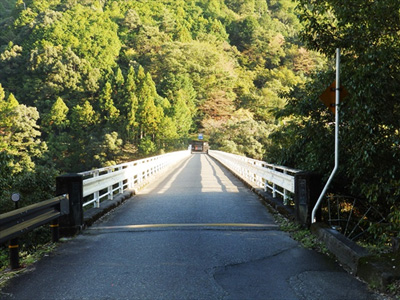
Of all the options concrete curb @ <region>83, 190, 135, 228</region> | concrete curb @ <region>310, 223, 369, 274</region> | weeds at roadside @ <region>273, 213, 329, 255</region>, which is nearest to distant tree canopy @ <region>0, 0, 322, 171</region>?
concrete curb @ <region>83, 190, 135, 228</region>

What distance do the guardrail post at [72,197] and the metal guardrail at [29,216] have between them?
19cm

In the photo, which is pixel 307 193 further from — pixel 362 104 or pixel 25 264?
pixel 25 264

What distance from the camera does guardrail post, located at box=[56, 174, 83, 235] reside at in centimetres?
609

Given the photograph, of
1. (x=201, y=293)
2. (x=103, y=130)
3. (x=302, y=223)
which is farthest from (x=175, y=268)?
(x=103, y=130)

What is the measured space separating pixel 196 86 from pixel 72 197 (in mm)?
98895

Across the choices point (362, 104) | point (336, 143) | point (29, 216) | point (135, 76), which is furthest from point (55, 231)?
point (135, 76)

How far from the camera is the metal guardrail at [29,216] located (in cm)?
423

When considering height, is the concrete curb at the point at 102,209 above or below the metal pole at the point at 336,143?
below

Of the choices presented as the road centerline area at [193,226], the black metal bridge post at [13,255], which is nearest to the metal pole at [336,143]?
the road centerline area at [193,226]

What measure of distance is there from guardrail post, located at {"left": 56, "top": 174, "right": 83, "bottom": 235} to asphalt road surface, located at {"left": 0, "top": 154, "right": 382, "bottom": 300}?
27 cm

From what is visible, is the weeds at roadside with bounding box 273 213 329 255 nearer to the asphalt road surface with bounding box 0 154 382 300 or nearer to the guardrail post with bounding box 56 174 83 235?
the asphalt road surface with bounding box 0 154 382 300

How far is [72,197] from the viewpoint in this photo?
6.18m

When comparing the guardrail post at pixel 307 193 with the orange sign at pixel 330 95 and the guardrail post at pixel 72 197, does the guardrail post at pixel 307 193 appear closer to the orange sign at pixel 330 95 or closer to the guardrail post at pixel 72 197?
the orange sign at pixel 330 95

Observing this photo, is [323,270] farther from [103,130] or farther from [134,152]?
[103,130]
